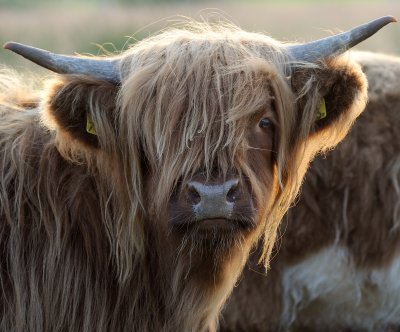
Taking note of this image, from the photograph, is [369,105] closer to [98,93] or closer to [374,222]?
[374,222]

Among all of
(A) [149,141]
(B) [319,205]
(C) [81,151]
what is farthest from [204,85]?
(B) [319,205]

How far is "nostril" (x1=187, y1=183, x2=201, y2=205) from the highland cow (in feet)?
0.18

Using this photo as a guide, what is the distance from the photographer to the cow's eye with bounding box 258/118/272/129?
3.59m

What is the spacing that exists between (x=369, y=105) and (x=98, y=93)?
1.90 m

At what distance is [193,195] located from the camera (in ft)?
10.9

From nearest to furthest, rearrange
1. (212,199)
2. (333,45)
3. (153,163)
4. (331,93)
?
1. (212,199)
2. (153,163)
3. (333,45)
4. (331,93)

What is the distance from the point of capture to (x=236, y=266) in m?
3.79

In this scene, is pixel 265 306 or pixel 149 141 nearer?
pixel 149 141

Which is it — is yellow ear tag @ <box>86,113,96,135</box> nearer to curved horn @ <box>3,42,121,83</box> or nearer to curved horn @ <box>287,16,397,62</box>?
curved horn @ <box>3,42,121,83</box>

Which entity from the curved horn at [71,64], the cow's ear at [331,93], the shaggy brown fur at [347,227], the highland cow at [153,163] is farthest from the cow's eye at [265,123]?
the shaggy brown fur at [347,227]

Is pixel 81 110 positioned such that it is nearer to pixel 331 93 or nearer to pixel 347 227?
pixel 331 93

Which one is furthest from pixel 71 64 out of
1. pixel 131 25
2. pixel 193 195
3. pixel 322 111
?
pixel 131 25

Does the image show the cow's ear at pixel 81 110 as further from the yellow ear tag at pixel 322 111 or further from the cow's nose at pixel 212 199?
the yellow ear tag at pixel 322 111

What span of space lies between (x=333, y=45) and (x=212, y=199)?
2.71 ft
